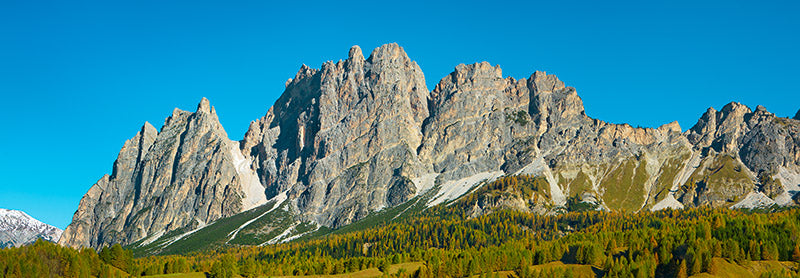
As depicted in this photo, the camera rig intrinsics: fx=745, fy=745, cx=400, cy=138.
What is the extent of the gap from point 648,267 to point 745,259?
1079 inches

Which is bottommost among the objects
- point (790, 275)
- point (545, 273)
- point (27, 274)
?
point (790, 275)

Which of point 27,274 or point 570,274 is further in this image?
point 570,274

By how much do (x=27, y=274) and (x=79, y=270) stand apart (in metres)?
12.1

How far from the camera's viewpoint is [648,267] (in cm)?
19500

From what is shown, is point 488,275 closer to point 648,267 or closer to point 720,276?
point 648,267

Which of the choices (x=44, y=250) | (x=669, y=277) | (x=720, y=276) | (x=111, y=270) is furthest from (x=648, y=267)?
(x=44, y=250)

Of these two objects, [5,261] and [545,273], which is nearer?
[5,261]

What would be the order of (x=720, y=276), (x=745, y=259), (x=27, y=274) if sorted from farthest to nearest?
(x=745, y=259) < (x=720, y=276) < (x=27, y=274)

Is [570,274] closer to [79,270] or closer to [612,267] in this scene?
[612,267]

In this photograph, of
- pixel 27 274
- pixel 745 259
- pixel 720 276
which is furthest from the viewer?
pixel 745 259

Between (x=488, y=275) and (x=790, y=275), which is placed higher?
(x=488, y=275)

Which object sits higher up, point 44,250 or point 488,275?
point 44,250

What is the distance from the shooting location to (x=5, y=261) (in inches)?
6959

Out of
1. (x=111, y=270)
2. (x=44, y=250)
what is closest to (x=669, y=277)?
(x=111, y=270)
